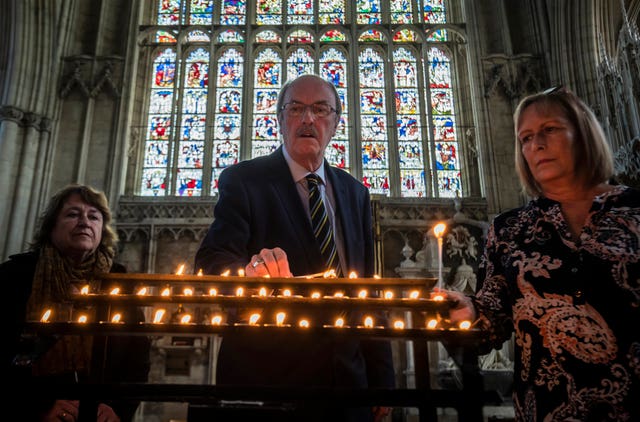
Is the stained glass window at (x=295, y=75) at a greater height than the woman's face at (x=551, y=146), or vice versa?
the stained glass window at (x=295, y=75)

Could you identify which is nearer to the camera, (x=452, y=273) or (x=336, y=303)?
(x=336, y=303)

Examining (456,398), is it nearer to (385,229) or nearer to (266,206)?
(266,206)

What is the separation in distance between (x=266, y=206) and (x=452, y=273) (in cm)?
726

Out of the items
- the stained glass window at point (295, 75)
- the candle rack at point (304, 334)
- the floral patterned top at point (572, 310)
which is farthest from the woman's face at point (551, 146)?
the stained glass window at point (295, 75)

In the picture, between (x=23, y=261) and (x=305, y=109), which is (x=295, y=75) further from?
(x=305, y=109)

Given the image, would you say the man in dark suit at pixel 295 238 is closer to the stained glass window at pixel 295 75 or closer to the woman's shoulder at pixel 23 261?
the woman's shoulder at pixel 23 261

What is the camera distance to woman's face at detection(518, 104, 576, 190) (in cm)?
158

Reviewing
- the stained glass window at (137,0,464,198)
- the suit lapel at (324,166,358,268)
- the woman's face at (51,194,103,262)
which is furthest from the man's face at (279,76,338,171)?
the stained glass window at (137,0,464,198)

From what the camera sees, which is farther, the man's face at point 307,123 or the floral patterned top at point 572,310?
the man's face at point 307,123

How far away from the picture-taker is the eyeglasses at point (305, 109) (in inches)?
73.2

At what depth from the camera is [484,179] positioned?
9.20 metres

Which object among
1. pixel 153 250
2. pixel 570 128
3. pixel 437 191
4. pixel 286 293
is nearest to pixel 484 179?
pixel 437 191

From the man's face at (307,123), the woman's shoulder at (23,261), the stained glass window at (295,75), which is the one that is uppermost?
the stained glass window at (295,75)

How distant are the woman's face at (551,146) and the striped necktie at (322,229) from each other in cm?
70
